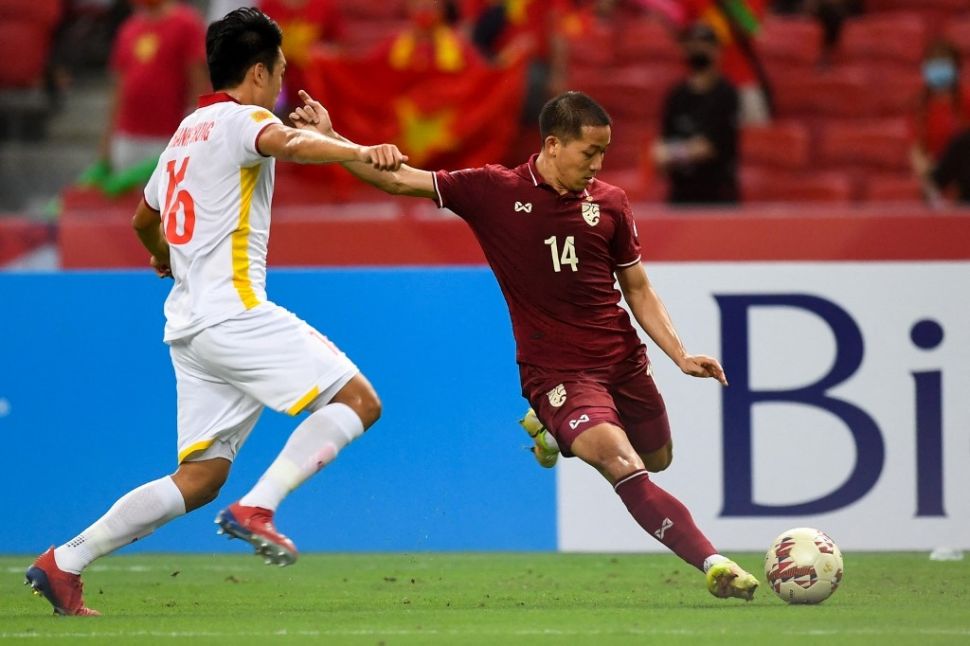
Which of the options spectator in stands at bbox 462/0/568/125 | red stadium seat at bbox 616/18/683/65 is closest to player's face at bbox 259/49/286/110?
spectator in stands at bbox 462/0/568/125

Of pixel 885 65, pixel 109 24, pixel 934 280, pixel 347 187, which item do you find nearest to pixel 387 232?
pixel 347 187

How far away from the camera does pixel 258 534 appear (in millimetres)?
5465

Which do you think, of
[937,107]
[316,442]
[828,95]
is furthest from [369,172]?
[828,95]

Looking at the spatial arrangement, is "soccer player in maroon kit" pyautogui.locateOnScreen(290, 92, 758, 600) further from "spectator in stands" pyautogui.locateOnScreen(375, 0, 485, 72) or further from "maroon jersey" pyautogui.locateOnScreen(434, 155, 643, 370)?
"spectator in stands" pyautogui.locateOnScreen(375, 0, 485, 72)

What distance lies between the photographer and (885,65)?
12312 mm

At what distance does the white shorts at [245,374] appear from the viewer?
19.0ft

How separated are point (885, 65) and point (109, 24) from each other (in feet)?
20.4

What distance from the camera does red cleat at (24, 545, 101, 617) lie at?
19.5ft

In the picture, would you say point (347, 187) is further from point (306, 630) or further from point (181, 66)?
point (306, 630)

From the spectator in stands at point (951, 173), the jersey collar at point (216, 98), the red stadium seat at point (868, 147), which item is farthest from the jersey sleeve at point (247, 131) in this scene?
the red stadium seat at point (868, 147)

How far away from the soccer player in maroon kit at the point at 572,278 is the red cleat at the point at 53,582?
5.68 feet

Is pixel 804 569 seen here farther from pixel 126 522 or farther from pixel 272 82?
pixel 272 82

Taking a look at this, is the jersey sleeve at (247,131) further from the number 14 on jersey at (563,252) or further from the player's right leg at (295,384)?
the number 14 on jersey at (563,252)

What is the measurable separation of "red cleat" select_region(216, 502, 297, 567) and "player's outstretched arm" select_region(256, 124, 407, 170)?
1.13 m
